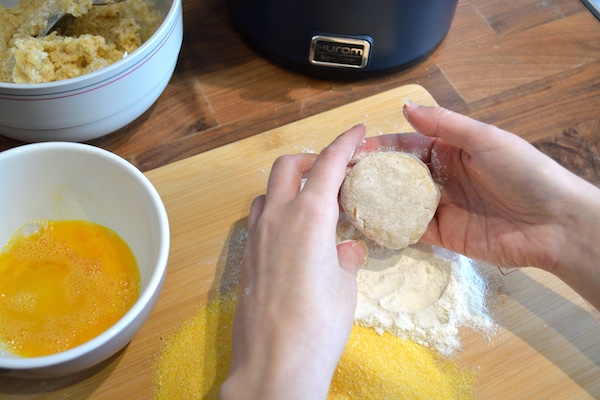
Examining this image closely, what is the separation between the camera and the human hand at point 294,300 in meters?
0.69

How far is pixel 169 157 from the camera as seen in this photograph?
1.15 metres

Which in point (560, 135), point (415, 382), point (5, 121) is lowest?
point (415, 382)

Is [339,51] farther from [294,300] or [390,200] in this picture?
[294,300]

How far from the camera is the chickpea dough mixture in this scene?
1.01 meters

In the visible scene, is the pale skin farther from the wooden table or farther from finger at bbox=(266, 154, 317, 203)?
the wooden table

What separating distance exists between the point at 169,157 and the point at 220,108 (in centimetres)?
15

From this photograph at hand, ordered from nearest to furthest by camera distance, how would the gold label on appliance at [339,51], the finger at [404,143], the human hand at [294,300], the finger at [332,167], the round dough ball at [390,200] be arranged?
the human hand at [294,300] → the finger at [332,167] → the round dough ball at [390,200] → the finger at [404,143] → the gold label on appliance at [339,51]

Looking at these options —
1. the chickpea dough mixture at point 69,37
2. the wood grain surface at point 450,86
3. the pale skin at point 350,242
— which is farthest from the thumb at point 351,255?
the chickpea dough mixture at point 69,37

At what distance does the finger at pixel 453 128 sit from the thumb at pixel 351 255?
0.71 feet

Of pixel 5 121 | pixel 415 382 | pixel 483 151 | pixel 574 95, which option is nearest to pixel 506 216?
pixel 483 151

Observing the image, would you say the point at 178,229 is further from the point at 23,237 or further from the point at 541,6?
the point at 541,6

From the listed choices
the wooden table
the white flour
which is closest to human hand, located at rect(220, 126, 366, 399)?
the white flour

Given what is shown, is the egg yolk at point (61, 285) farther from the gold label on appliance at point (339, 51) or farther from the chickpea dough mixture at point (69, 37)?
the gold label on appliance at point (339, 51)

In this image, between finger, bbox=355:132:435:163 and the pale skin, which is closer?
the pale skin
